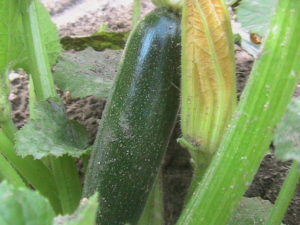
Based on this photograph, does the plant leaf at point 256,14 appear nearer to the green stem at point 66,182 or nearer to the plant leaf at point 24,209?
the green stem at point 66,182

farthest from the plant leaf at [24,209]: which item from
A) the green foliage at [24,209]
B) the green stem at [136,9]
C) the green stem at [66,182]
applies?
the green stem at [136,9]

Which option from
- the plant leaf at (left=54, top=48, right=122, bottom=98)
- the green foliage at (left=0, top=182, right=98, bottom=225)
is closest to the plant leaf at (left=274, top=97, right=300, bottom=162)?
the green foliage at (left=0, top=182, right=98, bottom=225)

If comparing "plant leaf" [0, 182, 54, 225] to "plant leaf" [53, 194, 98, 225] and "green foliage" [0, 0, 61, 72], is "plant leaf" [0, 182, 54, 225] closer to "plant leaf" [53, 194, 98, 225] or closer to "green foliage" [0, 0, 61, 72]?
"plant leaf" [53, 194, 98, 225]

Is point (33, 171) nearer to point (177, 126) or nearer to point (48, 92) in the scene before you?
point (48, 92)

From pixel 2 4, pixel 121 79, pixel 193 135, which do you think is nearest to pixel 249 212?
pixel 193 135

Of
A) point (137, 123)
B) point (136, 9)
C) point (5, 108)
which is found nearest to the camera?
point (137, 123)

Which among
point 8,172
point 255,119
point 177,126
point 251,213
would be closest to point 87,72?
point 177,126
